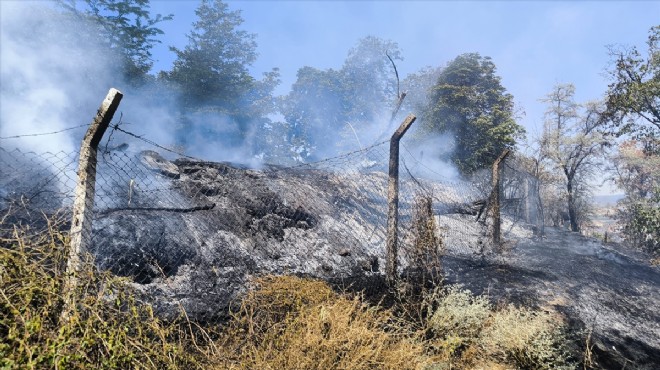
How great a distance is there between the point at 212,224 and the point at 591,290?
707cm

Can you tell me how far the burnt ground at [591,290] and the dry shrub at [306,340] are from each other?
3016 millimetres

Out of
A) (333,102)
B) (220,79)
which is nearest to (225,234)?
(220,79)

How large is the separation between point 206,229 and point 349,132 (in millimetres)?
22103

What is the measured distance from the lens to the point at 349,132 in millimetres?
27219

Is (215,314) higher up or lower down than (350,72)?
lower down

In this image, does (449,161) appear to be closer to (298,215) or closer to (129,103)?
(298,215)

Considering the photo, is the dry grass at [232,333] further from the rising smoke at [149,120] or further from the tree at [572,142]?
the tree at [572,142]

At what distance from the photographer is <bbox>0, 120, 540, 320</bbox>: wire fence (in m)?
4.66

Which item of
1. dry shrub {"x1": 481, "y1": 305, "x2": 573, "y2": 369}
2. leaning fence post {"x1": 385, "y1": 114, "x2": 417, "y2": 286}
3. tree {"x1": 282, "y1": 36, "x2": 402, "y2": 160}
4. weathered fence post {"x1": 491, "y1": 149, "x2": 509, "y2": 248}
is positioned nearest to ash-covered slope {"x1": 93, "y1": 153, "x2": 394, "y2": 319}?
leaning fence post {"x1": 385, "y1": 114, "x2": 417, "y2": 286}

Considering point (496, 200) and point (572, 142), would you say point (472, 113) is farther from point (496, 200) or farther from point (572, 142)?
point (496, 200)

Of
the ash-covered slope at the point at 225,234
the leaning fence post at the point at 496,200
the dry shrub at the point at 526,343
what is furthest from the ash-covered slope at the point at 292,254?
the dry shrub at the point at 526,343

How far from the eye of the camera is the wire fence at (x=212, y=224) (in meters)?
4.66

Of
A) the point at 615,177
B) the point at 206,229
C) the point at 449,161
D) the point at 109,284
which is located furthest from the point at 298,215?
the point at 615,177

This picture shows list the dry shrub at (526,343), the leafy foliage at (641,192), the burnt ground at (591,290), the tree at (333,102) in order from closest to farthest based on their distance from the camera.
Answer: the dry shrub at (526,343)
the burnt ground at (591,290)
the leafy foliage at (641,192)
the tree at (333,102)
